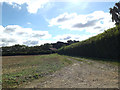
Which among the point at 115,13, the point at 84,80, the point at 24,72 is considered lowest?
the point at 24,72

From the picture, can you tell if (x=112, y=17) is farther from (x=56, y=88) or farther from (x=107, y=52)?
(x=56, y=88)

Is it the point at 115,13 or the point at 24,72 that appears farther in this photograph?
the point at 115,13

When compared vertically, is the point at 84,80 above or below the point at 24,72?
above

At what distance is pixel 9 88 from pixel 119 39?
1168 cm

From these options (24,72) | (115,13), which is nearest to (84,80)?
(24,72)

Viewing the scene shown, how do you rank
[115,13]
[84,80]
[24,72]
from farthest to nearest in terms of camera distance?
1. [115,13]
2. [24,72]
3. [84,80]

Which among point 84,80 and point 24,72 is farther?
point 24,72

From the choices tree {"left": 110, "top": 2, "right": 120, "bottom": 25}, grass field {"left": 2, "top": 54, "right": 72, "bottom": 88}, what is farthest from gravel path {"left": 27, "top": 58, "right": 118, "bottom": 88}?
tree {"left": 110, "top": 2, "right": 120, "bottom": 25}

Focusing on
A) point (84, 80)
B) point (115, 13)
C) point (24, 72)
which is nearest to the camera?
point (84, 80)

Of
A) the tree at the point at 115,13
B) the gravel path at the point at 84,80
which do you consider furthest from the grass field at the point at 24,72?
the tree at the point at 115,13

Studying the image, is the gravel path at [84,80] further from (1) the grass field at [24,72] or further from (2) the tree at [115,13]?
(2) the tree at [115,13]

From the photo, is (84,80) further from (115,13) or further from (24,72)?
(115,13)

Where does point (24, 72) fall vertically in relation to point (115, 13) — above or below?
below

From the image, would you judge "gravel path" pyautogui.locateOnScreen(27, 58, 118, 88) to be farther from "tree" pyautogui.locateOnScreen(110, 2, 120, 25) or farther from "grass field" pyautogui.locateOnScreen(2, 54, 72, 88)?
"tree" pyautogui.locateOnScreen(110, 2, 120, 25)
